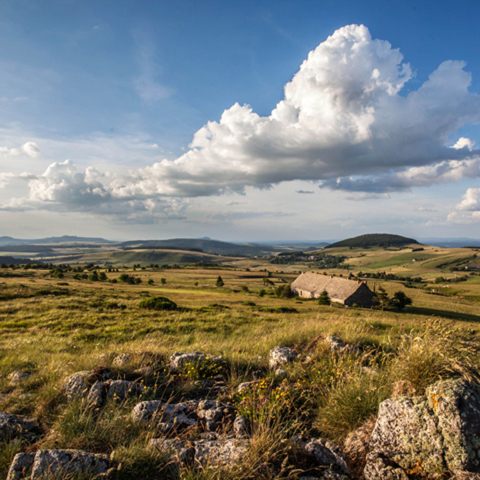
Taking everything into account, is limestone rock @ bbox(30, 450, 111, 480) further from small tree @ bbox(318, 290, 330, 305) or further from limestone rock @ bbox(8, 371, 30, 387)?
small tree @ bbox(318, 290, 330, 305)

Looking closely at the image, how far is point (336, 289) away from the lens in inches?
2904

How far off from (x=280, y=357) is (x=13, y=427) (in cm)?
550

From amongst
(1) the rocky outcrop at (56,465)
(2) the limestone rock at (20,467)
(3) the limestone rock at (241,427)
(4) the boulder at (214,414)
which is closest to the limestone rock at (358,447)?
(3) the limestone rock at (241,427)

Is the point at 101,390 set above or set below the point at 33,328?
above

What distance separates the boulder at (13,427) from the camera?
4.01 metres

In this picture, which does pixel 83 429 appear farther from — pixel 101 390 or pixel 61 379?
pixel 61 379

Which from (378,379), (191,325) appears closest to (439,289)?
(191,325)

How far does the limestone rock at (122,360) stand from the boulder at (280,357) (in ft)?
11.9

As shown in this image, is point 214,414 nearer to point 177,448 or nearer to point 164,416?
point 164,416

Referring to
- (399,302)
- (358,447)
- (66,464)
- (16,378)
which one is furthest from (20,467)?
(399,302)

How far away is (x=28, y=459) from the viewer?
3.39 m

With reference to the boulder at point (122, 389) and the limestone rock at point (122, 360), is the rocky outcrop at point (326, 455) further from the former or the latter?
the limestone rock at point (122, 360)

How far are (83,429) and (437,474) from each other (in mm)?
4870

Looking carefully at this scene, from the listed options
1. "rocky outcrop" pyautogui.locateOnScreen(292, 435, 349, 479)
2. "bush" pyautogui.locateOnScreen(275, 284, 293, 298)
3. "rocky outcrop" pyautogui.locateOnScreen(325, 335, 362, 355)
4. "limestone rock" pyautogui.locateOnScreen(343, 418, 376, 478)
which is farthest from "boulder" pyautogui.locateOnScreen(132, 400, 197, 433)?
"bush" pyautogui.locateOnScreen(275, 284, 293, 298)
